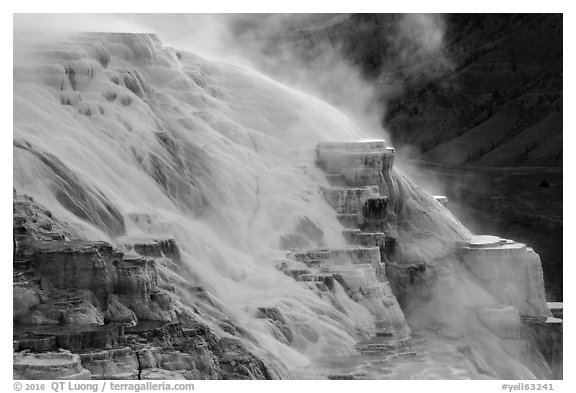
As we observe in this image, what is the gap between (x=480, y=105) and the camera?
277ft

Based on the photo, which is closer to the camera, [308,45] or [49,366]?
[49,366]

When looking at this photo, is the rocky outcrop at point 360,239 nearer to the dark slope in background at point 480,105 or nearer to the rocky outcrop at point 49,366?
the rocky outcrop at point 49,366

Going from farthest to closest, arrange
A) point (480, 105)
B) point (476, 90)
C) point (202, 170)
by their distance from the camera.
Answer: point (476, 90) < point (480, 105) < point (202, 170)

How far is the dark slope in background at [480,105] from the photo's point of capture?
2852 inches

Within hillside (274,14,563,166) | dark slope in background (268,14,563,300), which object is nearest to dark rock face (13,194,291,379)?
dark slope in background (268,14,563,300)

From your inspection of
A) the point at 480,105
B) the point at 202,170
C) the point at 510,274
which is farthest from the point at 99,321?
the point at 480,105

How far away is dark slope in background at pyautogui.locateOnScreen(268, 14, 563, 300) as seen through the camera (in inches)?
2852

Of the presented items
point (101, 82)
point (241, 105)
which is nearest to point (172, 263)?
point (101, 82)

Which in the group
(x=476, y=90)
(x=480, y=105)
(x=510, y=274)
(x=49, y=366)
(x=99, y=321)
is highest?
(x=476, y=90)

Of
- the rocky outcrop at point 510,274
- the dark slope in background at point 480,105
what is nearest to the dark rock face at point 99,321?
the rocky outcrop at point 510,274

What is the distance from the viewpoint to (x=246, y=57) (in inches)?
2165

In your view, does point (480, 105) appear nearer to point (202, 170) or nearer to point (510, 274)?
point (510, 274)
